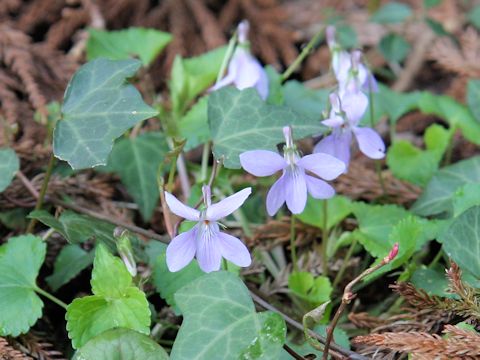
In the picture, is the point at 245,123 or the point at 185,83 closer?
the point at 245,123

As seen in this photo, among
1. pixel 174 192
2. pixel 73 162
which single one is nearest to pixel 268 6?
pixel 174 192

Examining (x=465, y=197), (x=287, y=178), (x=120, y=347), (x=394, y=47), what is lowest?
(x=394, y=47)

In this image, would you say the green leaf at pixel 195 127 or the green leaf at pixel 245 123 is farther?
the green leaf at pixel 195 127

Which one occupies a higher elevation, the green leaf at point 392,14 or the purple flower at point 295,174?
the purple flower at point 295,174

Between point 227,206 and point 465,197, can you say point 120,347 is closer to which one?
point 227,206

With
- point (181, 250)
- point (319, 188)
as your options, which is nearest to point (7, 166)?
point (181, 250)

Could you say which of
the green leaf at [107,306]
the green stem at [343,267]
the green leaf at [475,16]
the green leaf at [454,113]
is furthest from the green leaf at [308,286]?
the green leaf at [475,16]

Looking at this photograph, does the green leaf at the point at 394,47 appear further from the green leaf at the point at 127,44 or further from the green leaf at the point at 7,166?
the green leaf at the point at 7,166

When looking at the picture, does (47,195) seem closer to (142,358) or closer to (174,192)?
(174,192)

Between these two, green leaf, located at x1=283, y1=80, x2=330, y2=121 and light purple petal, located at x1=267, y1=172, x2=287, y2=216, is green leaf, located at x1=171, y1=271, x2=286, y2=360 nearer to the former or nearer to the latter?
light purple petal, located at x1=267, y1=172, x2=287, y2=216
